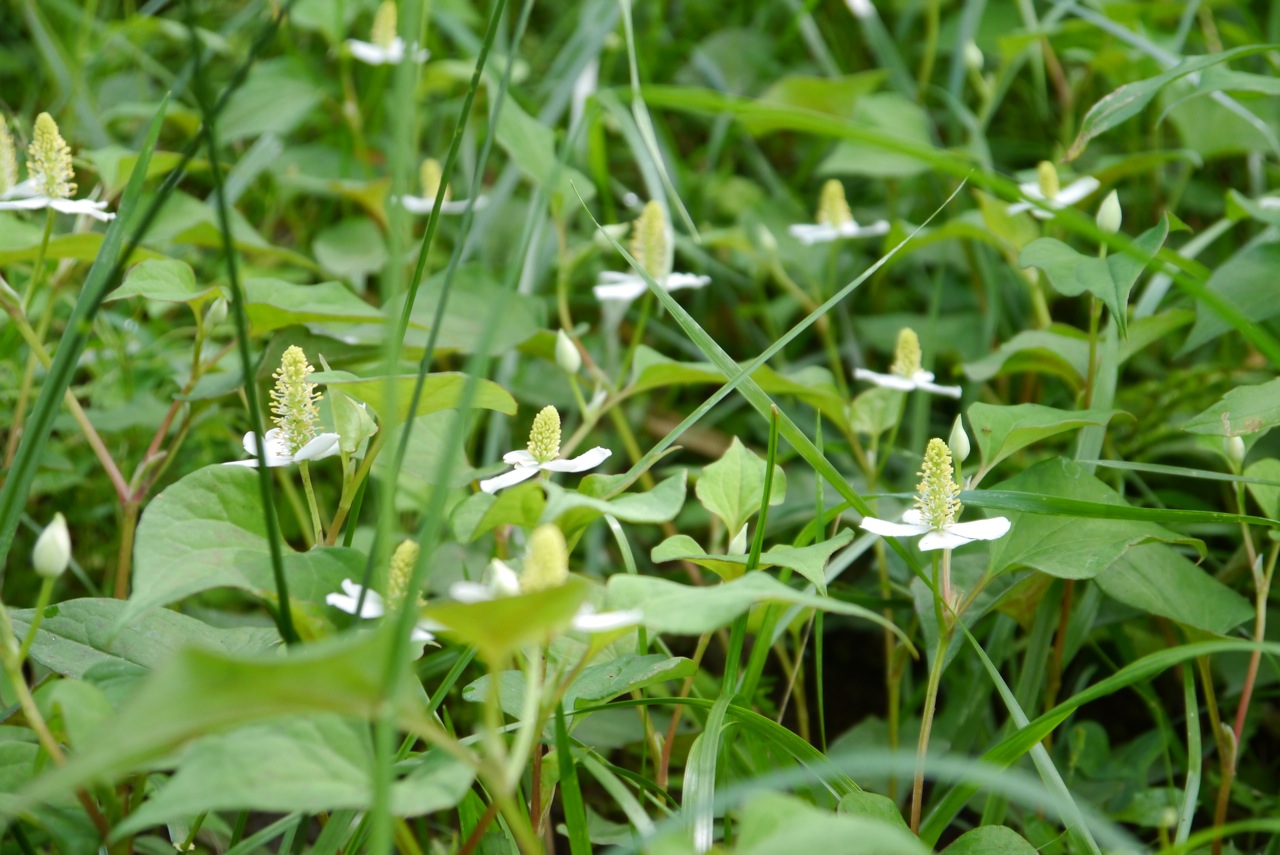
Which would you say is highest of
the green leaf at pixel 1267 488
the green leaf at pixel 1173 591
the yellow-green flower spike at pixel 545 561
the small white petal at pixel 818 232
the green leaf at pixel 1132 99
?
the green leaf at pixel 1132 99

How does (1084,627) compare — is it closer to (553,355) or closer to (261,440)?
(553,355)

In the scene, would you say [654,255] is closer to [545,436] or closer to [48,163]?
[545,436]

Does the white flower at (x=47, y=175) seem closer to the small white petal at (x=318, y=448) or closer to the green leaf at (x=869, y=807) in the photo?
the small white petal at (x=318, y=448)

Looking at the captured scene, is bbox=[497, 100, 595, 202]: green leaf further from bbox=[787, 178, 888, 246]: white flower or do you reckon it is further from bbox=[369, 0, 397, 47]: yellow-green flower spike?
bbox=[369, 0, 397, 47]: yellow-green flower spike

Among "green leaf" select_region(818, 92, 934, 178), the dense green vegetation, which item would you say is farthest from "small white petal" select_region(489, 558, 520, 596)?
"green leaf" select_region(818, 92, 934, 178)

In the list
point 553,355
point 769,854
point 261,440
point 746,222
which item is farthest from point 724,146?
point 769,854

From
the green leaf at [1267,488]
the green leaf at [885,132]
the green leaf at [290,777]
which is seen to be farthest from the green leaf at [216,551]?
the green leaf at [885,132]
